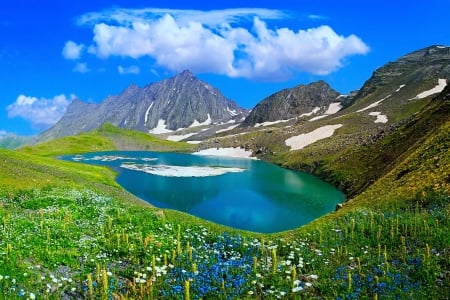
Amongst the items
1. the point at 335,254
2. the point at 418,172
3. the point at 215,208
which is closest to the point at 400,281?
the point at 335,254

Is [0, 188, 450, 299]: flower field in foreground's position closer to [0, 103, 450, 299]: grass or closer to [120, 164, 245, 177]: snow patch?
[0, 103, 450, 299]: grass

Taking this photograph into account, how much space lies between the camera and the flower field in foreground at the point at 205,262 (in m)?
15.5

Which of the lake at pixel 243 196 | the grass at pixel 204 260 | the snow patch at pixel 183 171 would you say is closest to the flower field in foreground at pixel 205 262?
the grass at pixel 204 260

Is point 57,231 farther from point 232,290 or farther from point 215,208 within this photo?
point 215,208

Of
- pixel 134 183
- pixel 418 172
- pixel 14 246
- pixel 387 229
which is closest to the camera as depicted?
pixel 14 246

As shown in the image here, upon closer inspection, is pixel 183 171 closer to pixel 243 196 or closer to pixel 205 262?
pixel 243 196

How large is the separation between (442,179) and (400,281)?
83.5ft

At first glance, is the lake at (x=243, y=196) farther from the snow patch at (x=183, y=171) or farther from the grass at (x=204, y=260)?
the grass at (x=204, y=260)

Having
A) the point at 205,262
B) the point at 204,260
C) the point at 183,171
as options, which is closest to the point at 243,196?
the point at 183,171

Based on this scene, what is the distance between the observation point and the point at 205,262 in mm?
18812

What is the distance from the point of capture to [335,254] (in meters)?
21.2

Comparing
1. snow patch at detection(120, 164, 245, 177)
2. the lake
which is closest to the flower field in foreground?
the lake

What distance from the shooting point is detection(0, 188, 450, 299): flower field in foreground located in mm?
15523

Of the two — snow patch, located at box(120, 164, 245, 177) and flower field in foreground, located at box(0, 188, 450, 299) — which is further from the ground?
snow patch, located at box(120, 164, 245, 177)
